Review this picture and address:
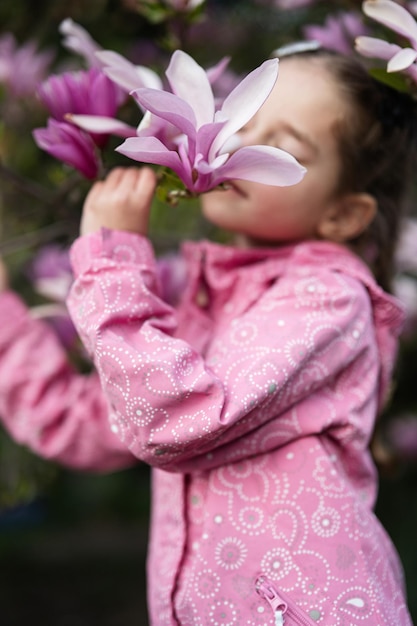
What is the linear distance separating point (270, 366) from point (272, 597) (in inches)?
10.7

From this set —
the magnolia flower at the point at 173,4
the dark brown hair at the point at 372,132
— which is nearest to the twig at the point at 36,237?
the magnolia flower at the point at 173,4

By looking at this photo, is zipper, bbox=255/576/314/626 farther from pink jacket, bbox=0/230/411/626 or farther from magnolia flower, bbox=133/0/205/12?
magnolia flower, bbox=133/0/205/12

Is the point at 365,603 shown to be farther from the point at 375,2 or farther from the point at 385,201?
the point at 375,2

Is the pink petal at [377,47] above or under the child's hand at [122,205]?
above

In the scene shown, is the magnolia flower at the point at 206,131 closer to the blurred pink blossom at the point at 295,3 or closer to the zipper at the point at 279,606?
the zipper at the point at 279,606

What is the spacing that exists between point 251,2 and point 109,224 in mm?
943

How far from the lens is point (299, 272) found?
41.8 inches

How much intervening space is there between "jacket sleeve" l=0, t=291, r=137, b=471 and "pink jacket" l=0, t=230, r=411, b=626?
22 centimetres

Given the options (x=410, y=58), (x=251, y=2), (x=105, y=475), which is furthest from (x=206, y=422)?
Result: (x=105, y=475)

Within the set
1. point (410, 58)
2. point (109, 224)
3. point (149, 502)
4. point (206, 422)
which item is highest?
point (410, 58)

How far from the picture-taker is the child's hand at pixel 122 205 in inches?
39.3

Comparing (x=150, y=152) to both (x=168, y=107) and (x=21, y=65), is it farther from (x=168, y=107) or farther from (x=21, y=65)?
(x=21, y=65)

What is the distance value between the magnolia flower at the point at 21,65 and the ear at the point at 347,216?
28.2 inches

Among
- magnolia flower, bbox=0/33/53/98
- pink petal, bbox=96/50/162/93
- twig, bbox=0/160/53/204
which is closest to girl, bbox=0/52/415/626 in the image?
pink petal, bbox=96/50/162/93
